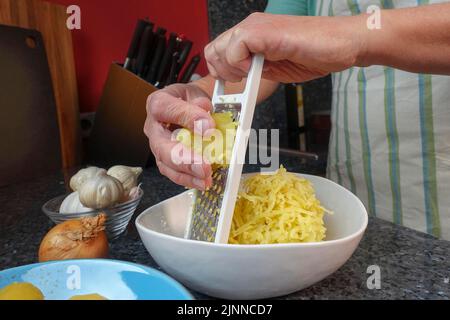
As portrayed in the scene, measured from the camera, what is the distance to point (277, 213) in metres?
0.54

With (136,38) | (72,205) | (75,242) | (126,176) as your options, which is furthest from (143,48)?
(75,242)

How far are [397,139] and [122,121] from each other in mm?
890

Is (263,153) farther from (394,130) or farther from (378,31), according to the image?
(378,31)

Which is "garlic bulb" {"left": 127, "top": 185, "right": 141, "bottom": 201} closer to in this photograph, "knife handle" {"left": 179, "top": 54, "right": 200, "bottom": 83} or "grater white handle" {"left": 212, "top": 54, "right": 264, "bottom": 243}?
"grater white handle" {"left": 212, "top": 54, "right": 264, "bottom": 243}

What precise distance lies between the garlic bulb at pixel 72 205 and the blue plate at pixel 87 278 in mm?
239

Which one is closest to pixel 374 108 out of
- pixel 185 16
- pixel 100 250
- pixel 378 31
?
pixel 378 31

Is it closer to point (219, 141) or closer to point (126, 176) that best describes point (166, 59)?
point (126, 176)

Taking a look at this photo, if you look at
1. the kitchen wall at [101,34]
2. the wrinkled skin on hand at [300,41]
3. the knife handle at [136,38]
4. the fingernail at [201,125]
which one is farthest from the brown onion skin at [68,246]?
the kitchen wall at [101,34]

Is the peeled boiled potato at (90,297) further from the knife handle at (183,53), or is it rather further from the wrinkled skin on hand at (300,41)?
the knife handle at (183,53)

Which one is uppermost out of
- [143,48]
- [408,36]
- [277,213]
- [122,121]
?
[408,36]

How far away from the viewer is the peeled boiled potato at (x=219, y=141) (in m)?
0.52

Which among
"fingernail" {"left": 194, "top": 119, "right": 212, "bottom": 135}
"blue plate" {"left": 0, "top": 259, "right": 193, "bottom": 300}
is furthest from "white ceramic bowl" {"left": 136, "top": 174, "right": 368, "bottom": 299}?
"fingernail" {"left": 194, "top": 119, "right": 212, "bottom": 135}
